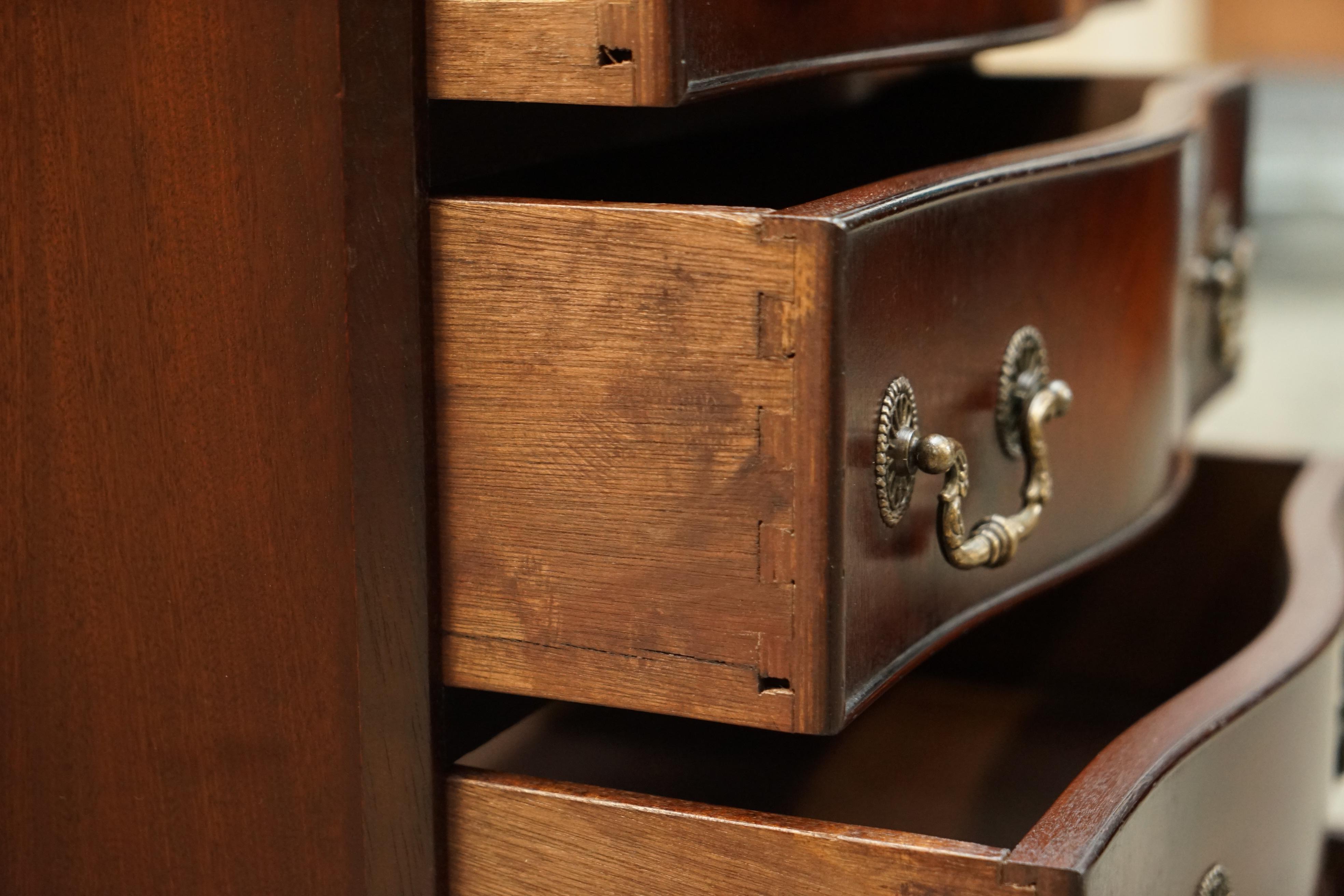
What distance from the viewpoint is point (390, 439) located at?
0.51 m

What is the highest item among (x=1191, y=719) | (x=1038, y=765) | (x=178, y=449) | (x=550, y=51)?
(x=550, y=51)

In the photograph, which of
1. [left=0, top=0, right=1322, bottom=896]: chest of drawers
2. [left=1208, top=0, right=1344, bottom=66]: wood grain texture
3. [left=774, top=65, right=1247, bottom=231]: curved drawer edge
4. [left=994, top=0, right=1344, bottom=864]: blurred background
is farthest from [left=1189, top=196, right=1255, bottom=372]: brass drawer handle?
[left=1208, top=0, right=1344, bottom=66]: wood grain texture

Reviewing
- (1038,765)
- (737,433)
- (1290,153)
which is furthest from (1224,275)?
(1290,153)

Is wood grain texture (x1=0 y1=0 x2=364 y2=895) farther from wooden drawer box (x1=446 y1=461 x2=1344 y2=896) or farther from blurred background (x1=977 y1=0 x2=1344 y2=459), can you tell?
blurred background (x1=977 y1=0 x2=1344 y2=459)

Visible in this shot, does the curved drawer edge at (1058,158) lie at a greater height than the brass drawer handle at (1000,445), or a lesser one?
greater

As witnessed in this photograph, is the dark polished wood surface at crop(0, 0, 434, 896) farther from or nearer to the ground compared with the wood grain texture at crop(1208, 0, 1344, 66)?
nearer to the ground

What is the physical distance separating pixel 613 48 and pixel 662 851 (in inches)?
9.3

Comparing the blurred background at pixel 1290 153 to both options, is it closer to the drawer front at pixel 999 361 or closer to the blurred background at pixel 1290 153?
the blurred background at pixel 1290 153

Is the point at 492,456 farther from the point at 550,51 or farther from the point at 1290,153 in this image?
the point at 1290,153

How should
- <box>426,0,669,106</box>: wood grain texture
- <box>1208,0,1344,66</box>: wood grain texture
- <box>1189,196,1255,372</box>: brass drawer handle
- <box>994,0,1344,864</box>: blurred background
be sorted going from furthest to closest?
<box>1208,0,1344,66</box>: wood grain texture
<box>994,0,1344,864</box>: blurred background
<box>1189,196,1255,372</box>: brass drawer handle
<box>426,0,669,106</box>: wood grain texture

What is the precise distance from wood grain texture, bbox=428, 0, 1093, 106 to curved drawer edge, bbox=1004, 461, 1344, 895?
0.77ft

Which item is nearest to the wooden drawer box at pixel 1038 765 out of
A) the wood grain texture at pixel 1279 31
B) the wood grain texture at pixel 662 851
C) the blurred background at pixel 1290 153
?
the wood grain texture at pixel 662 851

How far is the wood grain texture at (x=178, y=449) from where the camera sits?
52 cm

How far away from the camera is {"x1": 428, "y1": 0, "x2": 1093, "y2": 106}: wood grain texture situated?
1.54 ft
